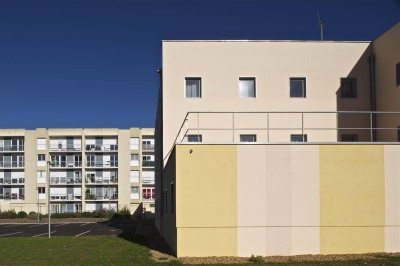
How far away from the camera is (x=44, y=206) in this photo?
249 ft

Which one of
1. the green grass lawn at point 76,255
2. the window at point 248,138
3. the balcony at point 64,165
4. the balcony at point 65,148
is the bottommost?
the green grass lawn at point 76,255

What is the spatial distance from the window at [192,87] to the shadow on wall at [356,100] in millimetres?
6408

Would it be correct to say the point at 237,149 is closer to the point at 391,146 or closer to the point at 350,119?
the point at 391,146

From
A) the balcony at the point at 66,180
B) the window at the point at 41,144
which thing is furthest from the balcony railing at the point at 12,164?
the balcony at the point at 66,180

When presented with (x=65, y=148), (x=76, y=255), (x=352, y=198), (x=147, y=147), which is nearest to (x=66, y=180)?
(x=65, y=148)

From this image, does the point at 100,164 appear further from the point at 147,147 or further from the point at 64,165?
the point at 147,147

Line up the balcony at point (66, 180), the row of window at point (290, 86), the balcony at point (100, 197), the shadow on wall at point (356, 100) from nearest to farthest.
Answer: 1. the shadow on wall at point (356, 100)
2. the row of window at point (290, 86)
3. the balcony at point (100, 197)
4. the balcony at point (66, 180)

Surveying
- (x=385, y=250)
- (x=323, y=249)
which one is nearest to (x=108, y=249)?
(x=323, y=249)

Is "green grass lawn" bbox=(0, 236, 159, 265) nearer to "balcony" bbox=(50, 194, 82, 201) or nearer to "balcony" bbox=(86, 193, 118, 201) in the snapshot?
"balcony" bbox=(86, 193, 118, 201)

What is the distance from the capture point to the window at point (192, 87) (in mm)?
22812

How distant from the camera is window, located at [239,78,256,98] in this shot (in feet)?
75.2

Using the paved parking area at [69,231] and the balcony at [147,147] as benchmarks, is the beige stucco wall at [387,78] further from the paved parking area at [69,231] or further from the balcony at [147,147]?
the balcony at [147,147]

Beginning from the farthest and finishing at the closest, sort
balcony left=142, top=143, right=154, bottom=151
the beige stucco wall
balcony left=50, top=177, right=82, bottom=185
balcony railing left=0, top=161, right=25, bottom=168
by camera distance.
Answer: balcony left=142, top=143, right=154, bottom=151 → balcony railing left=0, top=161, right=25, bottom=168 → balcony left=50, top=177, right=82, bottom=185 → the beige stucco wall

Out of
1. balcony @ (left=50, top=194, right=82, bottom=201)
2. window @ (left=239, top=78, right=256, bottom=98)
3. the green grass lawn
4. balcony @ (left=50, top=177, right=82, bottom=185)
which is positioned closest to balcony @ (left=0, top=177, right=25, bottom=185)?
balcony @ (left=50, top=177, right=82, bottom=185)
